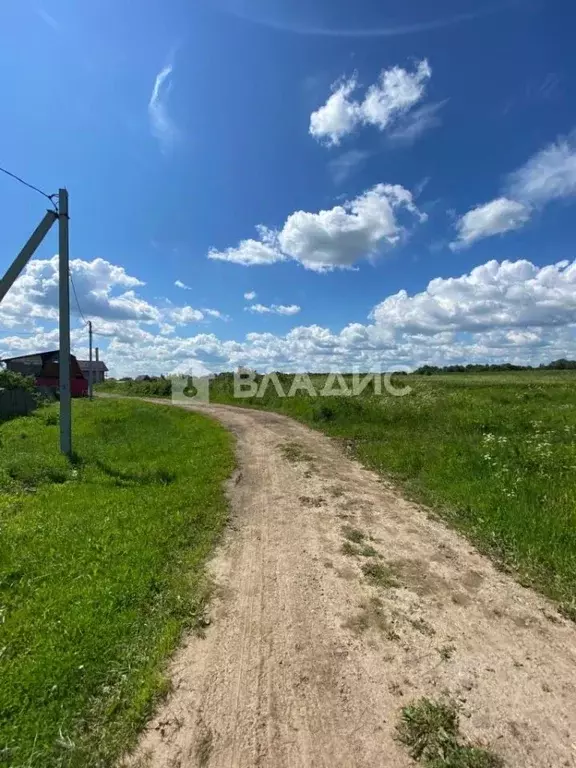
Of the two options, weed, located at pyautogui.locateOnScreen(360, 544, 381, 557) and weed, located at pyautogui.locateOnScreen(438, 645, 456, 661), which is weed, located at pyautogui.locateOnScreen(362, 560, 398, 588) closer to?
weed, located at pyautogui.locateOnScreen(360, 544, 381, 557)

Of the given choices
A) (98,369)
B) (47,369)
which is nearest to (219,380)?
(47,369)

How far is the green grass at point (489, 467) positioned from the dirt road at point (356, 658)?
0.53 metres

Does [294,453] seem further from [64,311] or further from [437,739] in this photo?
[437,739]

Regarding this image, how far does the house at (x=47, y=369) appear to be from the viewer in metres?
39.6

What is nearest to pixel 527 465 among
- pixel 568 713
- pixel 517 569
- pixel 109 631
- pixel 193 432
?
pixel 517 569

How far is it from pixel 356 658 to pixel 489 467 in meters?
5.43

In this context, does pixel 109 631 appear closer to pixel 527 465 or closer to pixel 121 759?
pixel 121 759

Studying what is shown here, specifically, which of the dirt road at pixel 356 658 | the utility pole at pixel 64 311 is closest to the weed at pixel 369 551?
the dirt road at pixel 356 658

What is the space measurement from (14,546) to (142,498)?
7.03 ft

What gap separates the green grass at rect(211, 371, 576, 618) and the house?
31554 mm

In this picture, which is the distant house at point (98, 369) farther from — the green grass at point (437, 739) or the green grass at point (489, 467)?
the green grass at point (437, 739)

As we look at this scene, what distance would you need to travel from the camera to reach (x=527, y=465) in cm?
746

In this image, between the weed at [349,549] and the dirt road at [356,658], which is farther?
the weed at [349,549]

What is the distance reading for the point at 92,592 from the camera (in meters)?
A: 3.98
